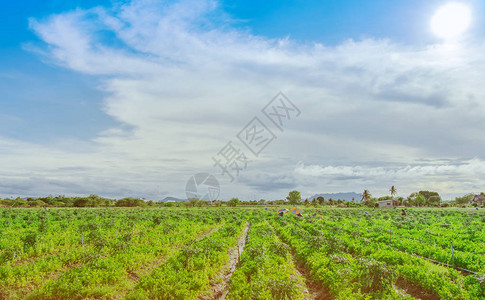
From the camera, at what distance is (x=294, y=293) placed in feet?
36.7

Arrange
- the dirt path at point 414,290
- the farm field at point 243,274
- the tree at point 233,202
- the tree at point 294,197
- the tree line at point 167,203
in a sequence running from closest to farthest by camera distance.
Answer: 1. the farm field at point 243,274
2. the dirt path at point 414,290
3. the tree line at point 167,203
4. the tree at point 233,202
5. the tree at point 294,197

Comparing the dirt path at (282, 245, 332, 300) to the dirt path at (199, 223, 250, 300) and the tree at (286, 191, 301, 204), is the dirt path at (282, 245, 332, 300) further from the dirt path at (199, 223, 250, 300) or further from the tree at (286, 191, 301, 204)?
the tree at (286, 191, 301, 204)

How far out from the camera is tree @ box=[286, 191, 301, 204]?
143000mm

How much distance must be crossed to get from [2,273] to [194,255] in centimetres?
829

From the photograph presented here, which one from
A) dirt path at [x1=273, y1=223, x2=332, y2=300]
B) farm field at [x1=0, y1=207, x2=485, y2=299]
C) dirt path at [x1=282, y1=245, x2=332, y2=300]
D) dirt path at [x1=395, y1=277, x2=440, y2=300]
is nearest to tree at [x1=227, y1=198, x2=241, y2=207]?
farm field at [x1=0, y1=207, x2=485, y2=299]

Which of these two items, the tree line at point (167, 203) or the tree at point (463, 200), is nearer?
the tree line at point (167, 203)

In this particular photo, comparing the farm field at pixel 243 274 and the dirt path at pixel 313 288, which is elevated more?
the farm field at pixel 243 274

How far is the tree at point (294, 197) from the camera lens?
143000 mm

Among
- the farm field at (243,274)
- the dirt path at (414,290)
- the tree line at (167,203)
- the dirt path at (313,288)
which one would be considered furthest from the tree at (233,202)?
the dirt path at (414,290)

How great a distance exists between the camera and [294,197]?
14412 centimetres

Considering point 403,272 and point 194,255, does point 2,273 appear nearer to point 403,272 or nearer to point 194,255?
point 194,255

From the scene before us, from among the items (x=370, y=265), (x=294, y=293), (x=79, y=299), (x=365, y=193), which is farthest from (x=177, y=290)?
(x=365, y=193)

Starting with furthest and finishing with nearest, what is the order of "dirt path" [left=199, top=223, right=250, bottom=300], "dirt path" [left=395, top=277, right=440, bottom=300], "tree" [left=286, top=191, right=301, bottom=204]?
"tree" [left=286, top=191, right=301, bottom=204] < "dirt path" [left=199, top=223, right=250, bottom=300] < "dirt path" [left=395, top=277, right=440, bottom=300]

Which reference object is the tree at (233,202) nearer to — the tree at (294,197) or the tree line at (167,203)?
the tree line at (167,203)
